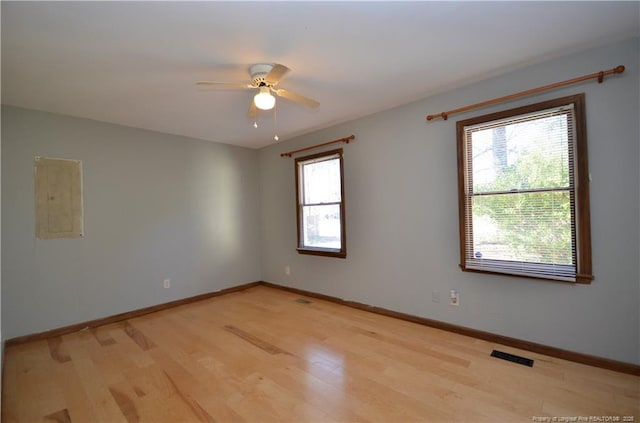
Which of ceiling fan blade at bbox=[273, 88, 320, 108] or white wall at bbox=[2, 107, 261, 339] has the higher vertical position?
ceiling fan blade at bbox=[273, 88, 320, 108]

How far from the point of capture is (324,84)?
2746 millimetres

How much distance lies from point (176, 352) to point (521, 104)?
3.81 metres

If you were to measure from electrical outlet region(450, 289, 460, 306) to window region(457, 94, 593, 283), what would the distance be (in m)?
0.29

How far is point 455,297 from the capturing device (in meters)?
2.94

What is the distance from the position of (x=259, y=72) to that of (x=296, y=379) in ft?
7.92

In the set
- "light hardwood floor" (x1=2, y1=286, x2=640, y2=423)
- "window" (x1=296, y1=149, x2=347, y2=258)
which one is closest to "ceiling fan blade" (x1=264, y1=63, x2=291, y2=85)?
"window" (x1=296, y1=149, x2=347, y2=258)

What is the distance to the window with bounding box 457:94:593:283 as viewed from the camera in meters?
2.27

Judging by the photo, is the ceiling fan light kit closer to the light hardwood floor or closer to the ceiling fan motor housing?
the ceiling fan motor housing

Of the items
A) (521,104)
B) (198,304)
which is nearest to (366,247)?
(521,104)

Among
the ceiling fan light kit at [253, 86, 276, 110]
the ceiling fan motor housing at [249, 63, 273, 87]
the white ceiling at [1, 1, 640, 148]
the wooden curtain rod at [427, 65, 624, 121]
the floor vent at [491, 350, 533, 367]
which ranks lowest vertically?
the floor vent at [491, 350, 533, 367]

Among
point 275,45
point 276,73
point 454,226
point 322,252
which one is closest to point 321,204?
point 322,252

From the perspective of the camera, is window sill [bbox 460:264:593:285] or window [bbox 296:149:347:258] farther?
window [bbox 296:149:347:258]

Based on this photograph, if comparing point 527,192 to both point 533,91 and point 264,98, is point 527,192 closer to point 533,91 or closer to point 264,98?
point 533,91

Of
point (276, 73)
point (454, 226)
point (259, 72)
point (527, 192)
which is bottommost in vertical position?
point (454, 226)
